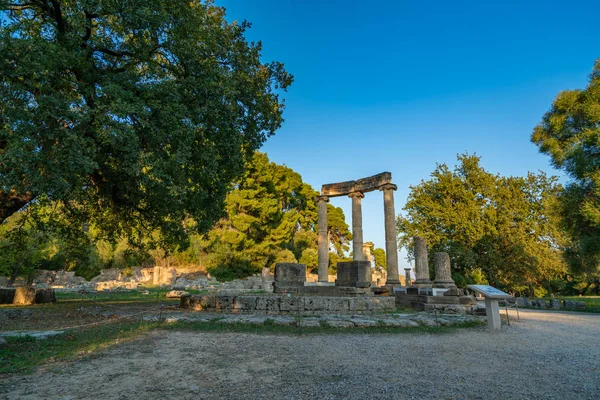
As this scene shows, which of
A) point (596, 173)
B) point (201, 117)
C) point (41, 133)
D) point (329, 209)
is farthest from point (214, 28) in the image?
point (329, 209)

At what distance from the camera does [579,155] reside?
16.0 m

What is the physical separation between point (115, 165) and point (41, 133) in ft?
10.9

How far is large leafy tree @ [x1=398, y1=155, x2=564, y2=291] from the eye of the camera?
2402 centimetres

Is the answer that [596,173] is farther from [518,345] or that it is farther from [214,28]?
[214,28]

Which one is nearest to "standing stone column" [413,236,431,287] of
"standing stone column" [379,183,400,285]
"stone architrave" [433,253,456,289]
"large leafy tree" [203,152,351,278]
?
"stone architrave" [433,253,456,289]

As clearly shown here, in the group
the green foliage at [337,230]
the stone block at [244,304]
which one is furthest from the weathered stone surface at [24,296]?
the green foliage at [337,230]

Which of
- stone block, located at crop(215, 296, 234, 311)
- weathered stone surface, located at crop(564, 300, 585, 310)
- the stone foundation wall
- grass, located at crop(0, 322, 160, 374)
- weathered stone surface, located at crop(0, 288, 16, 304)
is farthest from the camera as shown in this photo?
the stone foundation wall

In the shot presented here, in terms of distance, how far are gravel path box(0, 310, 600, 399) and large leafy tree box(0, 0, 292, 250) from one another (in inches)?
172

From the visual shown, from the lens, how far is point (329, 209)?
4947cm

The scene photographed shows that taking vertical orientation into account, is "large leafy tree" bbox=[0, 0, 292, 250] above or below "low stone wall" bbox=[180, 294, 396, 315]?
above

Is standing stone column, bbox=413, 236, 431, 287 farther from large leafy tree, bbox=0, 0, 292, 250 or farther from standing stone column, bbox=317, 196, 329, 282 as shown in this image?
large leafy tree, bbox=0, 0, 292, 250

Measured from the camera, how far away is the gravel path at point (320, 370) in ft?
12.1

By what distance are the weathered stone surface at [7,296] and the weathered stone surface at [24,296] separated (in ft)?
0.62

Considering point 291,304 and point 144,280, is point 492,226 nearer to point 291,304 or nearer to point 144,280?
point 291,304
